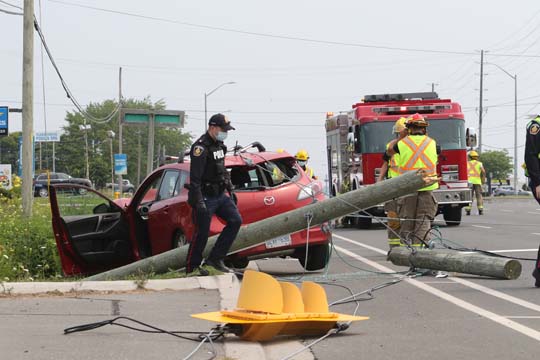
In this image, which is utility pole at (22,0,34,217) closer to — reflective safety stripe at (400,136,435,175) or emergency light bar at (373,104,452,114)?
emergency light bar at (373,104,452,114)

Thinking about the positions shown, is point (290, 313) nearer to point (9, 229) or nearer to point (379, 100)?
point (9, 229)

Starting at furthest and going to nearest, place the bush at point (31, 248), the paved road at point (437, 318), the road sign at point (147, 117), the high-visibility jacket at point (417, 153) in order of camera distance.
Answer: the road sign at point (147, 117)
the bush at point (31, 248)
the high-visibility jacket at point (417, 153)
the paved road at point (437, 318)

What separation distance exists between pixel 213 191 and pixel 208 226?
17.2 inches

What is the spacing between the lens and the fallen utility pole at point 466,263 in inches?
419

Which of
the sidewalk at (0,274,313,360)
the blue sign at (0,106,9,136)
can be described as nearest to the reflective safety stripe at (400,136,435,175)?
the sidewalk at (0,274,313,360)

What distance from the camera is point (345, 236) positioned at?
2086 centimetres

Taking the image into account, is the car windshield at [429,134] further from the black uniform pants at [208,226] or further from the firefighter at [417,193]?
the black uniform pants at [208,226]

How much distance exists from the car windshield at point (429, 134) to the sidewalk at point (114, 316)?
1306cm

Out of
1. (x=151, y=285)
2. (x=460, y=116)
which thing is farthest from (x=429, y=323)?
(x=460, y=116)

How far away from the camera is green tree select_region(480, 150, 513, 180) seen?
454 ft

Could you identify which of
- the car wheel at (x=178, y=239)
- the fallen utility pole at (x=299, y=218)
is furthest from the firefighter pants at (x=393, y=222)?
the car wheel at (x=178, y=239)

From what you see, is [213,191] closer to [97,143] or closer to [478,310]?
[478,310]

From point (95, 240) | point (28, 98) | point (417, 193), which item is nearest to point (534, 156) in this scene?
point (417, 193)

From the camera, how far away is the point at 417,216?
12.5 meters
